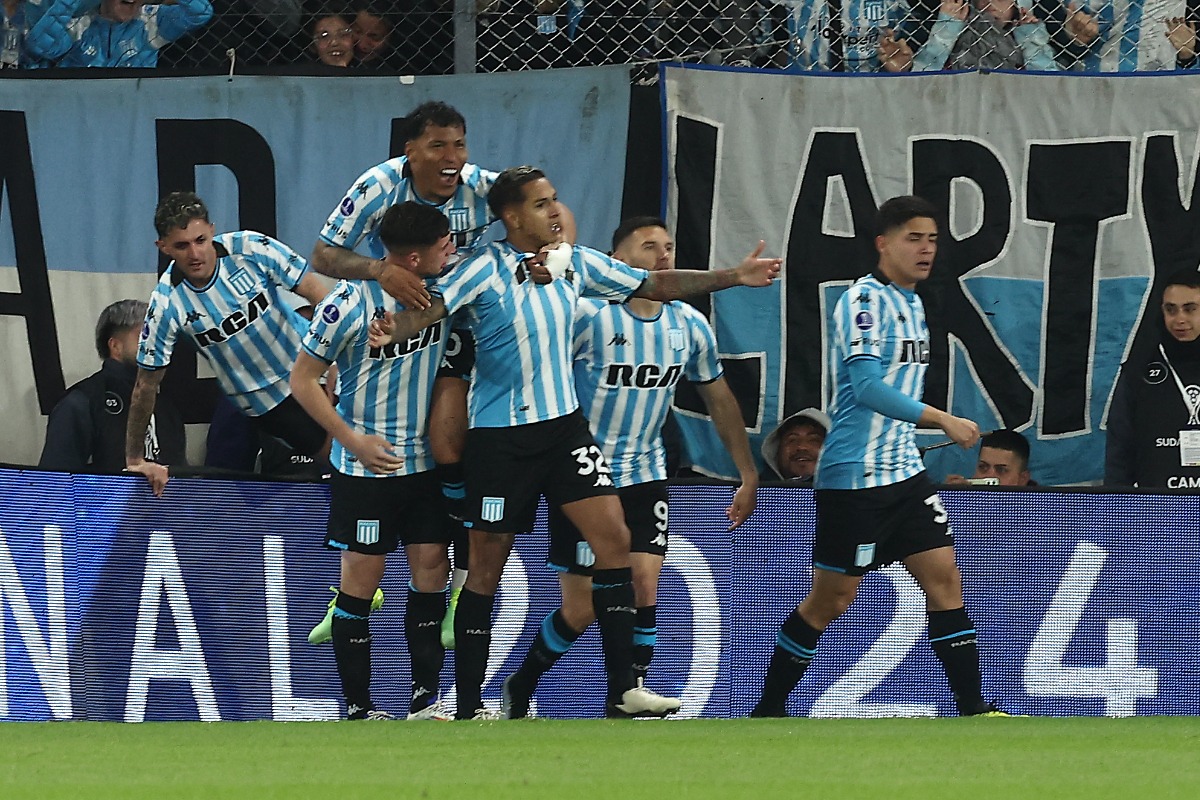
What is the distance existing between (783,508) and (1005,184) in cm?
196

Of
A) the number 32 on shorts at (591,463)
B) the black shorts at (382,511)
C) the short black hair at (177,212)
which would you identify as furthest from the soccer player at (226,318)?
the number 32 on shorts at (591,463)

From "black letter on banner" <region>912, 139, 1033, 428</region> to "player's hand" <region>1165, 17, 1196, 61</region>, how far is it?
94 centimetres

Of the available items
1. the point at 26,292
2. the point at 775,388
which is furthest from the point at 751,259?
the point at 26,292

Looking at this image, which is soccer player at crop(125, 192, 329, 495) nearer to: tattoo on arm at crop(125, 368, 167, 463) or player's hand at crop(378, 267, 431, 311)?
tattoo on arm at crop(125, 368, 167, 463)

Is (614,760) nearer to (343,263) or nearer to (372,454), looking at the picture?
(372,454)

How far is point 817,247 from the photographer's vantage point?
8.29m

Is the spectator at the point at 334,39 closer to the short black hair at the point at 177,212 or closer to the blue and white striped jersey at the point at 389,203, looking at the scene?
the short black hair at the point at 177,212

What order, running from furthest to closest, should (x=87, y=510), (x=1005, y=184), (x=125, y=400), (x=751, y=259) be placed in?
(x=1005, y=184)
(x=125, y=400)
(x=87, y=510)
(x=751, y=259)

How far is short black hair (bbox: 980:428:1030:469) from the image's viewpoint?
8.10 meters

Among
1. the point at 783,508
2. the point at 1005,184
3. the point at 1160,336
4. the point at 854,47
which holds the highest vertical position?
the point at 854,47

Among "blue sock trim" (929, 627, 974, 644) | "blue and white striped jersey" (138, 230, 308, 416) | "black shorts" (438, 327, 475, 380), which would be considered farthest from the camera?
"blue and white striped jersey" (138, 230, 308, 416)

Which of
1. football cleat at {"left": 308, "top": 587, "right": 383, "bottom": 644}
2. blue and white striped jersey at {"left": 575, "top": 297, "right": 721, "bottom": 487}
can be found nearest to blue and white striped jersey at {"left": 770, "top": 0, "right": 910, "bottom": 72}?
blue and white striped jersey at {"left": 575, "top": 297, "right": 721, "bottom": 487}

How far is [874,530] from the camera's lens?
6.50 meters

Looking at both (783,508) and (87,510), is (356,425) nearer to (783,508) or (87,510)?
(87,510)
